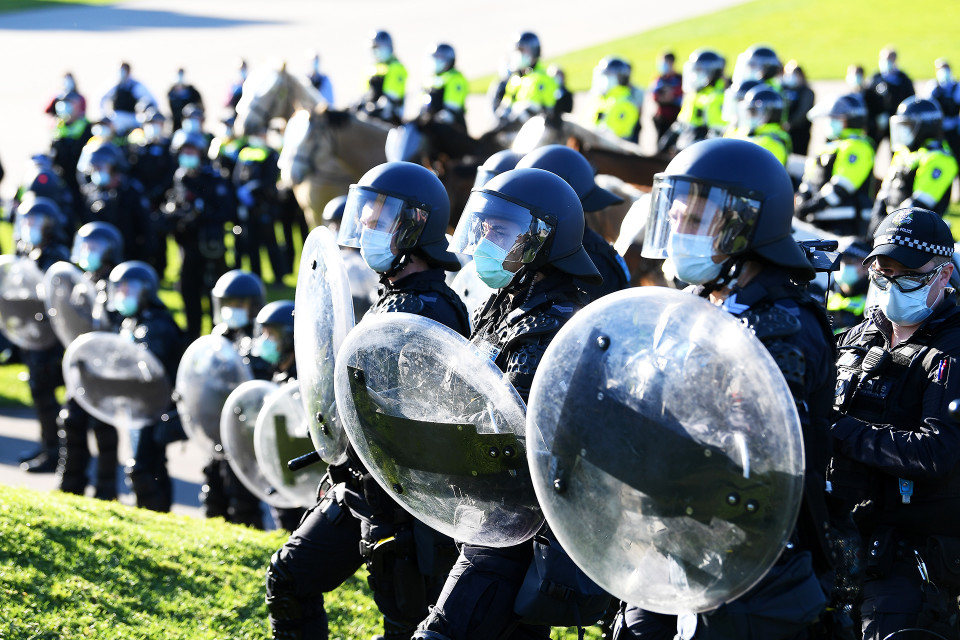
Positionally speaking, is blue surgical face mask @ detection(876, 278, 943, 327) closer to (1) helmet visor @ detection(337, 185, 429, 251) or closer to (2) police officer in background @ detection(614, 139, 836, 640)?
(2) police officer in background @ detection(614, 139, 836, 640)

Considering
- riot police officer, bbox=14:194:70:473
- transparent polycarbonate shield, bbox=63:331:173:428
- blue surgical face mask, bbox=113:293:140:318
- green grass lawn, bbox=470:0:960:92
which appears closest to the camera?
transparent polycarbonate shield, bbox=63:331:173:428

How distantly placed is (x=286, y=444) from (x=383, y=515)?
5.97 feet

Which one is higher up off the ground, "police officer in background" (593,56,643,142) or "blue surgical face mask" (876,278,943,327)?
"police officer in background" (593,56,643,142)

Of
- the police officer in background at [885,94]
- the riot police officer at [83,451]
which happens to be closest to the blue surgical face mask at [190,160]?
the riot police officer at [83,451]

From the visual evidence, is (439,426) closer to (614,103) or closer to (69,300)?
(69,300)

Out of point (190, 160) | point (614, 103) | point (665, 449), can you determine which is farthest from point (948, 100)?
point (665, 449)

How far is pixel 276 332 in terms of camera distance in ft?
24.2

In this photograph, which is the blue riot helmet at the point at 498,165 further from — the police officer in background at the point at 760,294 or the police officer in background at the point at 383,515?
the police officer in background at the point at 760,294

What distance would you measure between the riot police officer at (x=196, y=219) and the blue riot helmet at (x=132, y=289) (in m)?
4.22

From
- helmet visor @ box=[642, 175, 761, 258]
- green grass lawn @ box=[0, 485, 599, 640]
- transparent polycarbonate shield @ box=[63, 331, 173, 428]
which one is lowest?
green grass lawn @ box=[0, 485, 599, 640]

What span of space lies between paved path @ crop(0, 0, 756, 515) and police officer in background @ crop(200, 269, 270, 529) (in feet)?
50.7

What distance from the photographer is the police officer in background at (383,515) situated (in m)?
4.34

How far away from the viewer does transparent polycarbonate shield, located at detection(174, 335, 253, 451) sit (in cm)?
732

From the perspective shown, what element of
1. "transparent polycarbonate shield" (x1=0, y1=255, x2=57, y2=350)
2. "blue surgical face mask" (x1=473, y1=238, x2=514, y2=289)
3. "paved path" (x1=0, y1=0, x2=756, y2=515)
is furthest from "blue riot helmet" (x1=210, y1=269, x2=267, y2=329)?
"paved path" (x1=0, y1=0, x2=756, y2=515)
